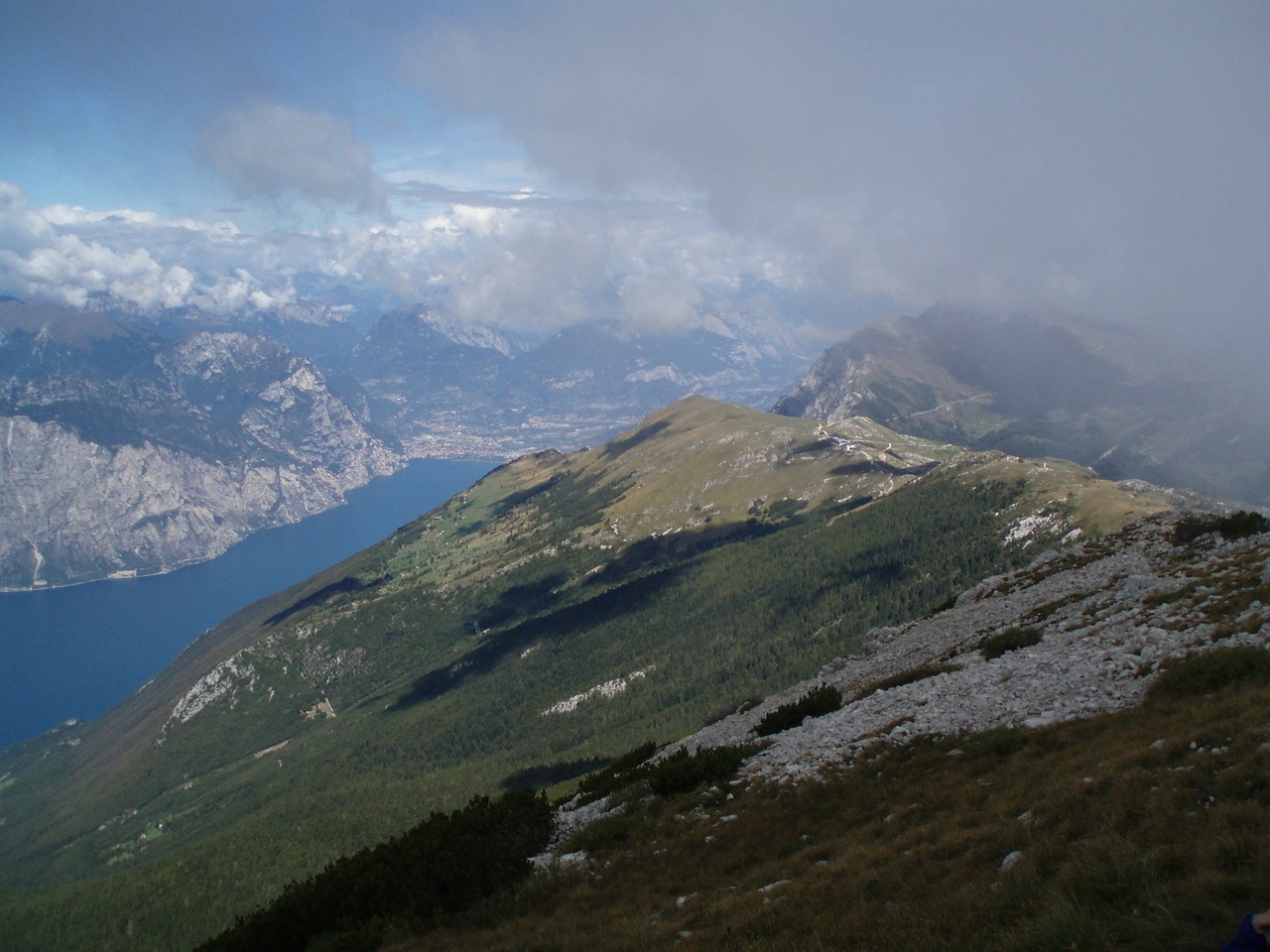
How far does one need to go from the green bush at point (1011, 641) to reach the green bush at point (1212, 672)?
1219 centimetres

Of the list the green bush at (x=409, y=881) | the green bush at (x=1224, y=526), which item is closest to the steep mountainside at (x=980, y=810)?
the green bush at (x=1224, y=526)

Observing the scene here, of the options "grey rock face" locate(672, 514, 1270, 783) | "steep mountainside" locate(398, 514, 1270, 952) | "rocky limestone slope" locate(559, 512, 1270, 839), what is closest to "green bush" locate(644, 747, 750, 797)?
"steep mountainside" locate(398, 514, 1270, 952)

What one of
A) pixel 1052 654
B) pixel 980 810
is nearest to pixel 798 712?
pixel 1052 654

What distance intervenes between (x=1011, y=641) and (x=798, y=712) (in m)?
11.7

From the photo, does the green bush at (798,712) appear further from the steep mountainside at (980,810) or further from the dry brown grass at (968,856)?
the dry brown grass at (968,856)

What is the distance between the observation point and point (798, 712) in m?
36.9

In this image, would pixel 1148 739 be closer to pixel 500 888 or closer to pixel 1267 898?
pixel 1267 898

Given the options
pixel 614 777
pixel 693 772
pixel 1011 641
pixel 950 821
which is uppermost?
pixel 950 821

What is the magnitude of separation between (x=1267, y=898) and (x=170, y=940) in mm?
172537

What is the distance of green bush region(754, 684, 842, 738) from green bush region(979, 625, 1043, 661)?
838cm

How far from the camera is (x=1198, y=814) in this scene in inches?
481

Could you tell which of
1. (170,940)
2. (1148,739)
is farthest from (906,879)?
(170,940)

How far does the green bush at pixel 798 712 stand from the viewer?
36375mm

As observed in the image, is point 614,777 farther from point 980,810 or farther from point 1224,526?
point 1224,526
